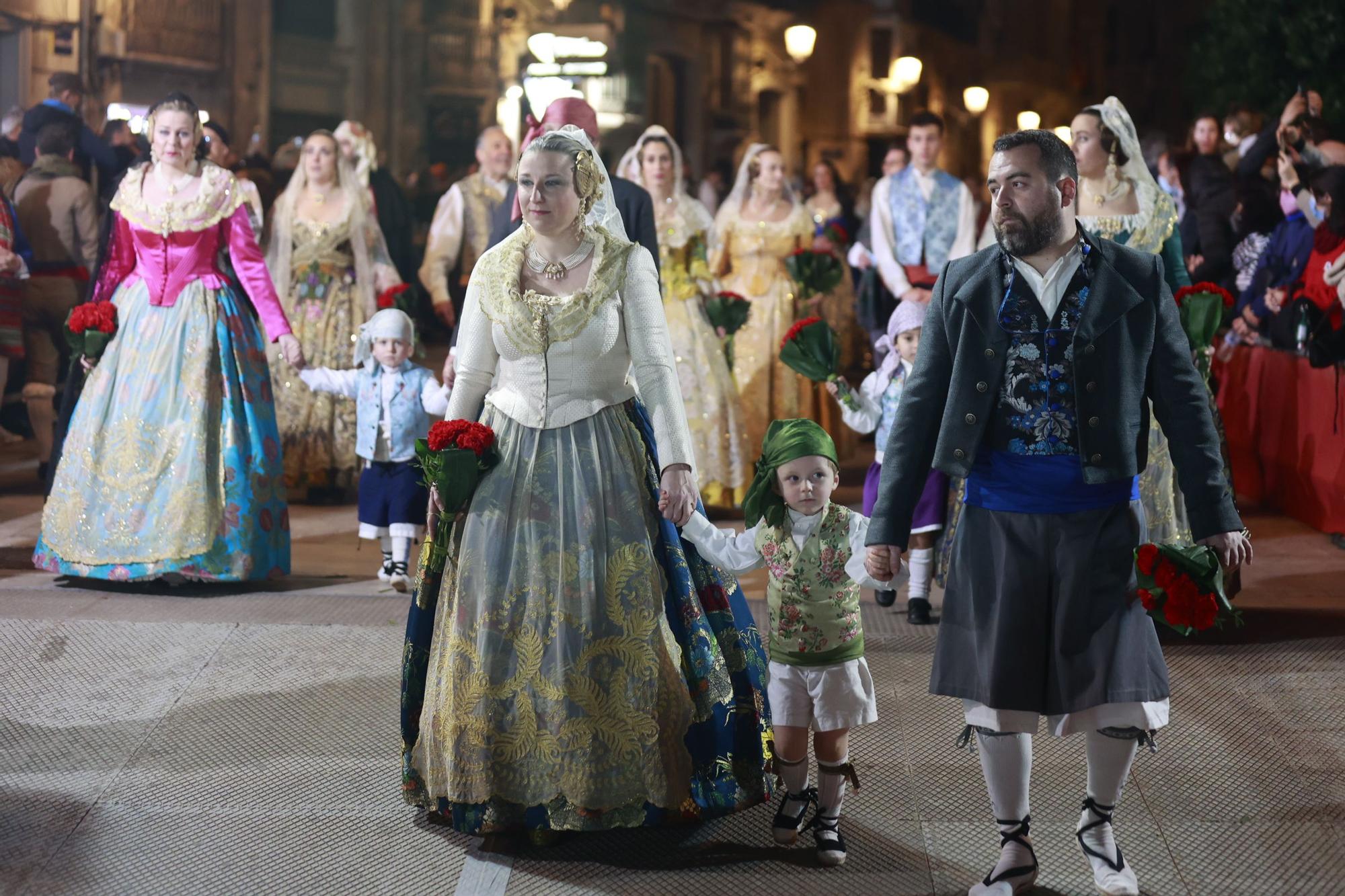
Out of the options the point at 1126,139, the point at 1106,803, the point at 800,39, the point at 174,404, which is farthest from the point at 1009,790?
the point at 800,39

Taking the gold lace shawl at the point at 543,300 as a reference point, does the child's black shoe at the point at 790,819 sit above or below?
below

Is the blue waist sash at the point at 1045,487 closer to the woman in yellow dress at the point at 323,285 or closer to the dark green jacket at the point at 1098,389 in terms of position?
the dark green jacket at the point at 1098,389

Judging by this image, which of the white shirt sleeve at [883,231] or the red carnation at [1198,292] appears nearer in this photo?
the red carnation at [1198,292]

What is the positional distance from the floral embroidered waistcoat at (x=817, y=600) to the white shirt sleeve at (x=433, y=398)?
2.47 meters

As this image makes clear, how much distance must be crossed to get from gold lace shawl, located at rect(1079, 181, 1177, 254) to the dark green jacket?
2182 millimetres

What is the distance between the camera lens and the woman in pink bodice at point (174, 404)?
5.92 m

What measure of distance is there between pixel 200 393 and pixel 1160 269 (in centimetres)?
390

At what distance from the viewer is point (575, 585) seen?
11.5ft

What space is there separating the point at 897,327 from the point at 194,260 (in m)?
2.74

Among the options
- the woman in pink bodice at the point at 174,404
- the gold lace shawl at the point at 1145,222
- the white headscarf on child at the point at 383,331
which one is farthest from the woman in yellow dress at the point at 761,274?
the woman in pink bodice at the point at 174,404

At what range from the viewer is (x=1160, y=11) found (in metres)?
23.6

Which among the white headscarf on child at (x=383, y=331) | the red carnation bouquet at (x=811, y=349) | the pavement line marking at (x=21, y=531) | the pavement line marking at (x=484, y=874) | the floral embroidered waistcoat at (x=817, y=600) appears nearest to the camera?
the pavement line marking at (x=484, y=874)

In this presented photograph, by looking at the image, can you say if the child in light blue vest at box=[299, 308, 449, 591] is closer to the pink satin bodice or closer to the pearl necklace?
the pink satin bodice

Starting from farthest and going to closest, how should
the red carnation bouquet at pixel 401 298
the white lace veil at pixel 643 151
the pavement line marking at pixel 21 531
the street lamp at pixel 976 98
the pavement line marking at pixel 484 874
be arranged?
the street lamp at pixel 976 98 < the white lace veil at pixel 643 151 < the pavement line marking at pixel 21 531 < the red carnation bouquet at pixel 401 298 < the pavement line marking at pixel 484 874
